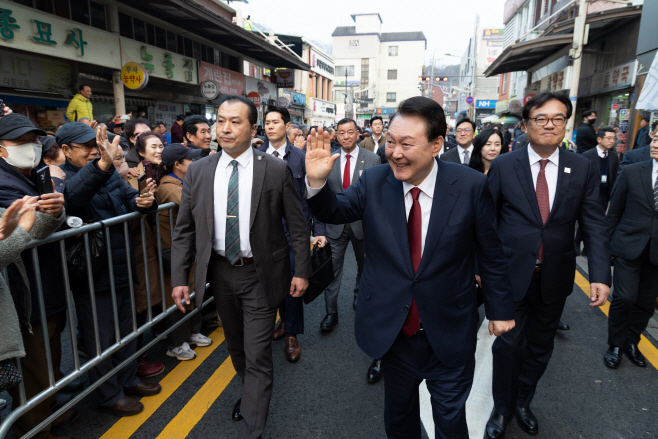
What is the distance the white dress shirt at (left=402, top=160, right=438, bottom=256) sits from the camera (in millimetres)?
2141

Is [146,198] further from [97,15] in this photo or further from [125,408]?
[97,15]

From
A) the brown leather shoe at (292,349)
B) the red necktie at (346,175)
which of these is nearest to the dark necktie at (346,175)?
the red necktie at (346,175)

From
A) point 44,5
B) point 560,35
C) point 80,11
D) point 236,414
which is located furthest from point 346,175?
point 560,35

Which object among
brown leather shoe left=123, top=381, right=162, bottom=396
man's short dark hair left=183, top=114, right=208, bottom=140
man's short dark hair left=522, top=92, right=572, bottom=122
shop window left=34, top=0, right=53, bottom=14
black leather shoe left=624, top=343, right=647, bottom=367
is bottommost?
brown leather shoe left=123, top=381, right=162, bottom=396

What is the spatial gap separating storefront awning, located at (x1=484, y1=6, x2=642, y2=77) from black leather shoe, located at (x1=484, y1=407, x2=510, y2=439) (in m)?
14.7

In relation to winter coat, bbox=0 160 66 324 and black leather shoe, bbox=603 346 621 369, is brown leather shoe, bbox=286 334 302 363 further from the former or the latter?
black leather shoe, bbox=603 346 621 369

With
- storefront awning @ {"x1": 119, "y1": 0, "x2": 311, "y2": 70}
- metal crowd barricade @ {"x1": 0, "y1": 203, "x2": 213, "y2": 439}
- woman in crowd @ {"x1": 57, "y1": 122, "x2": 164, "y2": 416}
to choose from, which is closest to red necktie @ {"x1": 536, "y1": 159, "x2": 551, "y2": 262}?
metal crowd barricade @ {"x1": 0, "y1": 203, "x2": 213, "y2": 439}

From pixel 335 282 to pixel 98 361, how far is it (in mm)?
2324

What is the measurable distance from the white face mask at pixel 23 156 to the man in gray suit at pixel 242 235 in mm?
900

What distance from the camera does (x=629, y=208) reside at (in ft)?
12.5

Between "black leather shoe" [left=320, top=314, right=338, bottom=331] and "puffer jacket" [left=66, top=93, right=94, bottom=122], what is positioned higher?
"puffer jacket" [left=66, top=93, right=94, bottom=122]

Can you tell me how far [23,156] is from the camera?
8.46 feet

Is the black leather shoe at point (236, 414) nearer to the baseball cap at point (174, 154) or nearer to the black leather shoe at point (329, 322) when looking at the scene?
the black leather shoe at point (329, 322)

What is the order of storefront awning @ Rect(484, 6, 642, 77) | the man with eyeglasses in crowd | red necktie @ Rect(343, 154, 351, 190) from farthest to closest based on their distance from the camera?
storefront awning @ Rect(484, 6, 642, 77) → the man with eyeglasses in crowd → red necktie @ Rect(343, 154, 351, 190)
